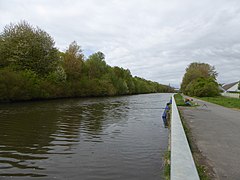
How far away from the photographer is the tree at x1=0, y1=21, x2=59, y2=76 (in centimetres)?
3516

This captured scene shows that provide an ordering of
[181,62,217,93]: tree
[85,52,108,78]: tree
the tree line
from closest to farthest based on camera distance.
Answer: the tree line → [85,52,108,78]: tree → [181,62,217,93]: tree

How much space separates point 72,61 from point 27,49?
16305 millimetres

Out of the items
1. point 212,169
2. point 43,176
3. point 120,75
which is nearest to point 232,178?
point 212,169

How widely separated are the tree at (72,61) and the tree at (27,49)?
10480 mm

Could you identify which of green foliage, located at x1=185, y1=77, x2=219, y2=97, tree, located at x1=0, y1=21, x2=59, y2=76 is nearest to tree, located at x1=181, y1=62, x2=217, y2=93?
green foliage, located at x1=185, y1=77, x2=219, y2=97

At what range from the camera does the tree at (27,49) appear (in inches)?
1384

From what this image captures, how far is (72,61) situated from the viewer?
171 ft

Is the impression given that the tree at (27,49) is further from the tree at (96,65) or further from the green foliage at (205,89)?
the green foliage at (205,89)

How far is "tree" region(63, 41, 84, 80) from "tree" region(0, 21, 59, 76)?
10480 mm

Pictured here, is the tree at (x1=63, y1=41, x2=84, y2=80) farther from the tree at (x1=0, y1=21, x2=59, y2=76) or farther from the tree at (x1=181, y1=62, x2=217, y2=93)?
the tree at (x1=181, y1=62, x2=217, y2=93)

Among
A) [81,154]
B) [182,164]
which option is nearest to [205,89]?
[81,154]

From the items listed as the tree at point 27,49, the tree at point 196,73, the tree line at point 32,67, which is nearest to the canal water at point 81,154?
the tree line at point 32,67

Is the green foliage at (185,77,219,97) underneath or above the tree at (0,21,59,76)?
underneath

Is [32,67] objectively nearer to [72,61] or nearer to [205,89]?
[72,61]
